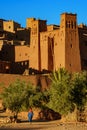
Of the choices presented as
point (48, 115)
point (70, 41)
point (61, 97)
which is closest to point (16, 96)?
point (48, 115)

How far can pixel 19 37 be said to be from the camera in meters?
72.7

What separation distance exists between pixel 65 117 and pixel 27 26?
133 feet

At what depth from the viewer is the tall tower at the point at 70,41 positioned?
56094 millimetres

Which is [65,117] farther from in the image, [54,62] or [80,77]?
[54,62]

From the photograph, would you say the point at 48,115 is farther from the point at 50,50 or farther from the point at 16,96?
the point at 50,50

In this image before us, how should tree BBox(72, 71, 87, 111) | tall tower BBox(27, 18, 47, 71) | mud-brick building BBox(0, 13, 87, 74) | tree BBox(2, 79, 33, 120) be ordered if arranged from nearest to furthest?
tree BBox(72, 71, 87, 111), tree BBox(2, 79, 33, 120), mud-brick building BBox(0, 13, 87, 74), tall tower BBox(27, 18, 47, 71)

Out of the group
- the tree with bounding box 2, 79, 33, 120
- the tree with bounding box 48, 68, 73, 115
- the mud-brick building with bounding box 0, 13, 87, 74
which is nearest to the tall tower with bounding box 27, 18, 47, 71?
the mud-brick building with bounding box 0, 13, 87, 74

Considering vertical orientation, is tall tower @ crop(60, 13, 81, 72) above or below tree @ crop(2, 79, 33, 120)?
above

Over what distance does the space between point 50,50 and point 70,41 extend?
2.80 m

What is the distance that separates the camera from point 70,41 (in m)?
57.1

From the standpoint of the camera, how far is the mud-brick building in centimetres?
5656

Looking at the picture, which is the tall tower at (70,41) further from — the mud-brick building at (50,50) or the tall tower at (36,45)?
the tall tower at (36,45)

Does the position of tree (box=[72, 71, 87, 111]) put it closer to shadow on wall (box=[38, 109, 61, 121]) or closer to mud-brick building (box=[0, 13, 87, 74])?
shadow on wall (box=[38, 109, 61, 121])

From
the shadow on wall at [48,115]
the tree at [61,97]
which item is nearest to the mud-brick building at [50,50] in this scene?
the shadow on wall at [48,115]
